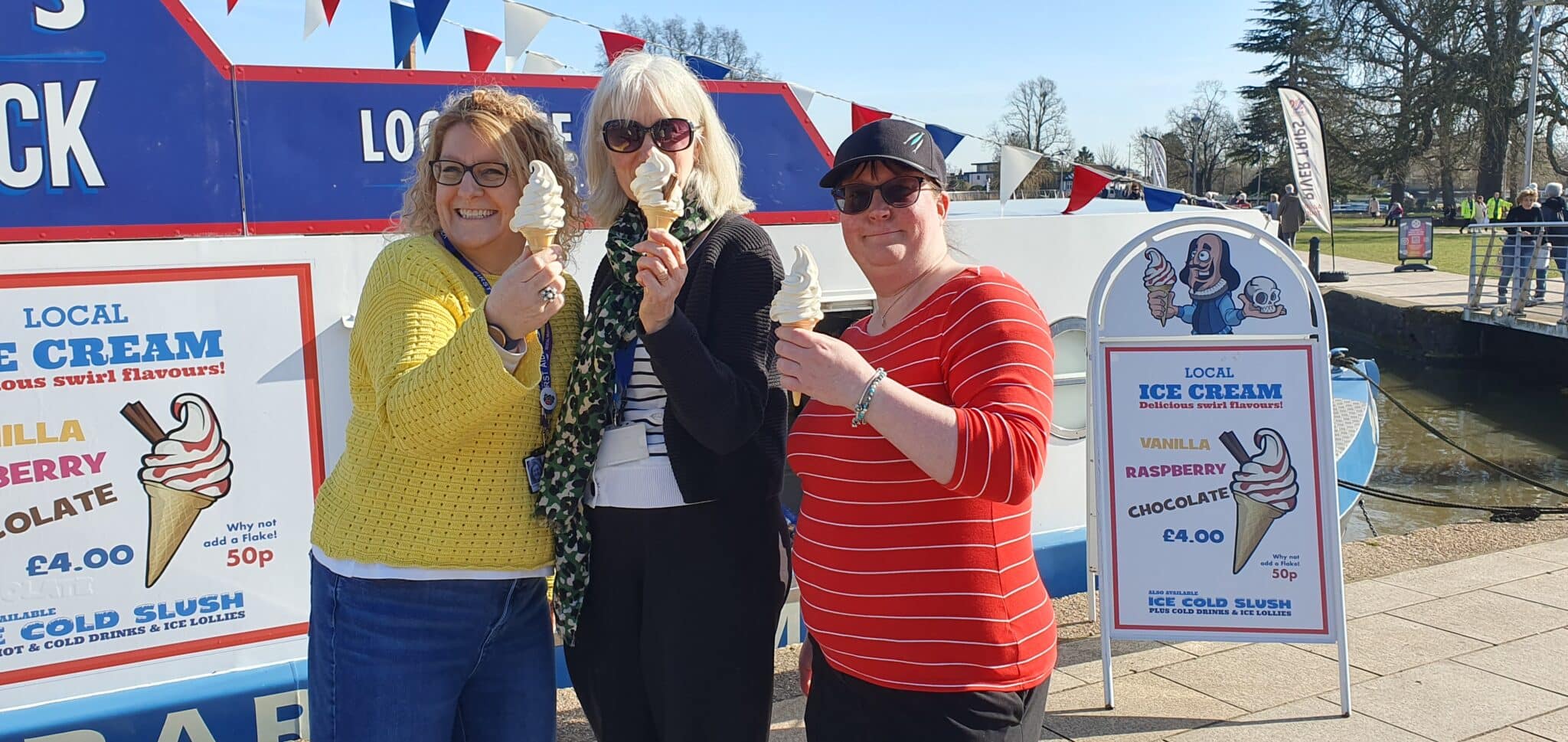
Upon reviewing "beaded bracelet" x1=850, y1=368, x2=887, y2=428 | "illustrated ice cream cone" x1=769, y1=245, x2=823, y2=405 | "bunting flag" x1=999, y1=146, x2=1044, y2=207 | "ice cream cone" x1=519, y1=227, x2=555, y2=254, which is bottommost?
"beaded bracelet" x1=850, y1=368, x2=887, y2=428

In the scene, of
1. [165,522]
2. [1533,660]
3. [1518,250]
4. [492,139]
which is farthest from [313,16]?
[1518,250]

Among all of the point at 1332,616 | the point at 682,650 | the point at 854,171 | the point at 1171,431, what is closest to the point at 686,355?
the point at 854,171

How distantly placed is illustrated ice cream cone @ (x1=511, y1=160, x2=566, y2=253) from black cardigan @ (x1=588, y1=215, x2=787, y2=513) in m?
0.24

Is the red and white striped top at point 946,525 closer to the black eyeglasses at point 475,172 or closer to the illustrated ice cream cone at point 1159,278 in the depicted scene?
the black eyeglasses at point 475,172

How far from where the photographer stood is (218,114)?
10.9 ft

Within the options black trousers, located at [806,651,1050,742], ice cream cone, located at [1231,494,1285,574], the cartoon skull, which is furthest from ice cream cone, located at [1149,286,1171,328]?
black trousers, located at [806,651,1050,742]

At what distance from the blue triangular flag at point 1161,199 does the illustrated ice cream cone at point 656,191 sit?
12.4 feet

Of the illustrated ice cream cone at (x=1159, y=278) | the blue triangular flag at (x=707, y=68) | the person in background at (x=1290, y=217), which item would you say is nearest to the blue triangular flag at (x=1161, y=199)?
the illustrated ice cream cone at (x=1159, y=278)

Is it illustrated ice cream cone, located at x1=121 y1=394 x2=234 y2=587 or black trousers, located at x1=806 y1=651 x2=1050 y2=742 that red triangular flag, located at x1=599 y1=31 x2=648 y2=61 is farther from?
black trousers, located at x1=806 y1=651 x2=1050 y2=742

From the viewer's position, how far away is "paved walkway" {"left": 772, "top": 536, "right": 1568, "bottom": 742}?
358 centimetres

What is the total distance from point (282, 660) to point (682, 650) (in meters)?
2.08

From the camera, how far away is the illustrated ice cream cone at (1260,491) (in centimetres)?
375

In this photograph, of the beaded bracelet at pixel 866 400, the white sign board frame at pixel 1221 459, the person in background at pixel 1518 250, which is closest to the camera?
the beaded bracelet at pixel 866 400

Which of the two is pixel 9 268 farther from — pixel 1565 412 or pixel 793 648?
pixel 1565 412
